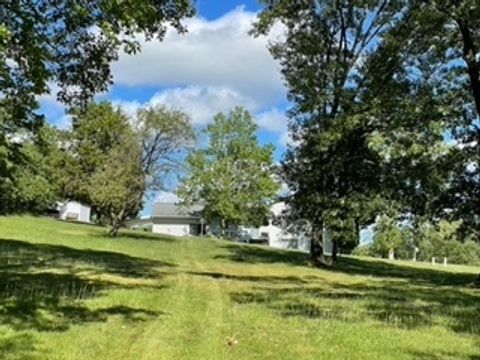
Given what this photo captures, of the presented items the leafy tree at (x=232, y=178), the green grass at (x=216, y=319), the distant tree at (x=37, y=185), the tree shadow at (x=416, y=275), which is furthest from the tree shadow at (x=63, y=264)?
the leafy tree at (x=232, y=178)

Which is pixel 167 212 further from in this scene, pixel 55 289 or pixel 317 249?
pixel 55 289

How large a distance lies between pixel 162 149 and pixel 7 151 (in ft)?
121

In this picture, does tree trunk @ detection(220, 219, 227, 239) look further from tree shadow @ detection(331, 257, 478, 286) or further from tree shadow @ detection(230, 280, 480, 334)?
tree shadow @ detection(230, 280, 480, 334)

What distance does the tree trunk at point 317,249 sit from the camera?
3322 centimetres

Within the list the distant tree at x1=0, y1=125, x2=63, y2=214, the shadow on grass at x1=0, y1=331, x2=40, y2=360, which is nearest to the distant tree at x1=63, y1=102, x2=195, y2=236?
the distant tree at x1=0, y1=125, x2=63, y2=214

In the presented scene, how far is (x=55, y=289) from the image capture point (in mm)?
14891

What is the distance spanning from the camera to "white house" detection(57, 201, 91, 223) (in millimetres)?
93725

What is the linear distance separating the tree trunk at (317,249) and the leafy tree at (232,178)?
4125 centimetres

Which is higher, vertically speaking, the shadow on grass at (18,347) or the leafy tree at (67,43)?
the leafy tree at (67,43)

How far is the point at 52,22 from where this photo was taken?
45.2 ft

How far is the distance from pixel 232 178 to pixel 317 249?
145 feet

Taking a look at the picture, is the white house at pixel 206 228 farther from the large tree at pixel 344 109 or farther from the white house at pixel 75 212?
the large tree at pixel 344 109

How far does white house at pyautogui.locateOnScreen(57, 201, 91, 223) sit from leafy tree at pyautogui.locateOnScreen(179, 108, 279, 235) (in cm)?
2326

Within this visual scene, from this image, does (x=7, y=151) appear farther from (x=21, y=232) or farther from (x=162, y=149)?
(x=162, y=149)
